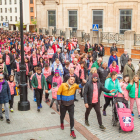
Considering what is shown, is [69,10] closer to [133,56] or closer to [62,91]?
[133,56]

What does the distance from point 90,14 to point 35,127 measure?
95.2ft

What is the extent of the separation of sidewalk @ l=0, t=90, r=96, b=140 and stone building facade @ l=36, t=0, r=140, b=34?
26321mm

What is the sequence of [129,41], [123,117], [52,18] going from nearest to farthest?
[123,117] → [129,41] → [52,18]

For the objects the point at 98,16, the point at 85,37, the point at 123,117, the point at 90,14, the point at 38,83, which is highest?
the point at 90,14

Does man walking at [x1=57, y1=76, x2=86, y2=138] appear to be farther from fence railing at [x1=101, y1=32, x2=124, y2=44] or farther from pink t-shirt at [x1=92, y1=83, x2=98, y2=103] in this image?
fence railing at [x1=101, y1=32, x2=124, y2=44]

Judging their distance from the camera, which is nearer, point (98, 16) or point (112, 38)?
point (112, 38)

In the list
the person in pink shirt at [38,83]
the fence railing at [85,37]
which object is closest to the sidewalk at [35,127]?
the person in pink shirt at [38,83]

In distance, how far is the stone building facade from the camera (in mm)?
33688

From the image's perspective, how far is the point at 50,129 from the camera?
834cm

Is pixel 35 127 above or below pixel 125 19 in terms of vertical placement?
below

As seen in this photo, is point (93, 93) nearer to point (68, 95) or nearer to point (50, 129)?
point (68, 95)

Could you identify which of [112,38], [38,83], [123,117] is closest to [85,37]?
[112,38]

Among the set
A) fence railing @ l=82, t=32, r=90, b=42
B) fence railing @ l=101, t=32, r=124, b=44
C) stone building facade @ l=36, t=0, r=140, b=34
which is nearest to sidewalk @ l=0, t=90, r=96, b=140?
fence railing @ l=101, t=32, r=124, b=44

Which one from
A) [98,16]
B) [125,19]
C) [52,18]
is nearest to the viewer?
[125,19]
